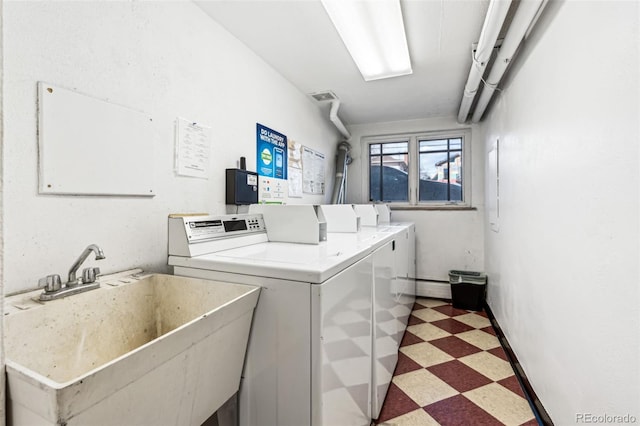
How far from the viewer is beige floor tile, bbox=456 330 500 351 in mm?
2424

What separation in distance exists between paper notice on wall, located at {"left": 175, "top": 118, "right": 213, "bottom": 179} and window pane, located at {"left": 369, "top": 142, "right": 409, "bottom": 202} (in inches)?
109

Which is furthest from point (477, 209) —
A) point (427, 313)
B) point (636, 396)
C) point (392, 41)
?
point (636, 396)

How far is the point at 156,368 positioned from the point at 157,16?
153 cm

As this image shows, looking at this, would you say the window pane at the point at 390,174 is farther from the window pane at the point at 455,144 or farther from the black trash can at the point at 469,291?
the black trash can at the point at 469,291

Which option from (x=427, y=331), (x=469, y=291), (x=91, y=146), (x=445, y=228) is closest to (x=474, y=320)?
(x=469, y=291)

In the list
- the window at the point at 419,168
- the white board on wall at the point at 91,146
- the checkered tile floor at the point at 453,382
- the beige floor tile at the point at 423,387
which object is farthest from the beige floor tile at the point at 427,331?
the white board on wall at the point at 91,146

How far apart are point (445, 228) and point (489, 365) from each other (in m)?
1.86

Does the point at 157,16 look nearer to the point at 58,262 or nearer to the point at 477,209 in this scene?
the point at 58,262

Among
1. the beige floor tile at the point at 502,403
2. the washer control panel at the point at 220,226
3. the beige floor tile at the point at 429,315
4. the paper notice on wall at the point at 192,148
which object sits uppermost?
the paper notice on wall at the point at 192,148

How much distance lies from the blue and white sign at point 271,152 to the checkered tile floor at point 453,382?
174 cm

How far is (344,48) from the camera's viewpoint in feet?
6.88

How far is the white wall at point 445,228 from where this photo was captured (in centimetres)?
358

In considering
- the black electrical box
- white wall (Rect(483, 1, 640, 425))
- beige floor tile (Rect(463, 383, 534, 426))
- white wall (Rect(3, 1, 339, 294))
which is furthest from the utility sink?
beige floor tile (Rect(463, 383, 534, 426))

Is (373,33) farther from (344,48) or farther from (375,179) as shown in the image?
(375,179)
